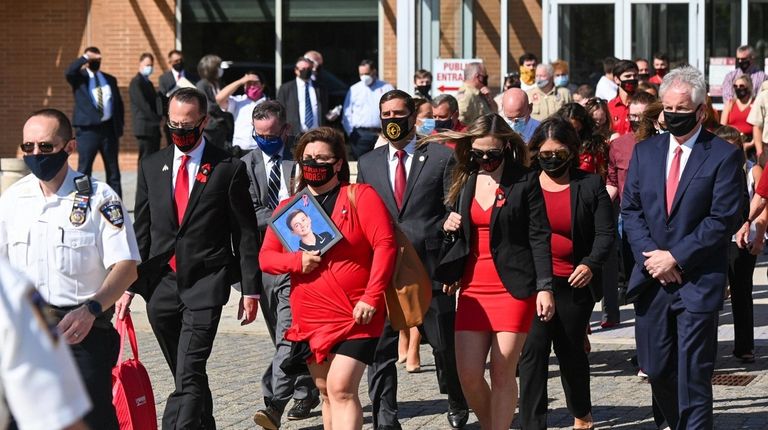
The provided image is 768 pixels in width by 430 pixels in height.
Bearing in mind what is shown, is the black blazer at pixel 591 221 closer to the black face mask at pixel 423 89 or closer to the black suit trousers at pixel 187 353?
the black suit trousers at pixel 187 353

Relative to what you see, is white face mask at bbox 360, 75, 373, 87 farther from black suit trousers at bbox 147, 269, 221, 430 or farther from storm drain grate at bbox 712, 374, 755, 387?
black suit trousers at bbox 147, 269, 221, 430

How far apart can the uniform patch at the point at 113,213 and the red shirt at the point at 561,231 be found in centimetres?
270

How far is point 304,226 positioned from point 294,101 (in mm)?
10684

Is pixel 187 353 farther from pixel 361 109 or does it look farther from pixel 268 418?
pixel 361 109

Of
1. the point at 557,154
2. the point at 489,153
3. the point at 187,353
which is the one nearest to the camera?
the point at 187,353

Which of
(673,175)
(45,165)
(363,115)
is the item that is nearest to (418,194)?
(673,175)

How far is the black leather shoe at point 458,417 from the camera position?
7.81 m

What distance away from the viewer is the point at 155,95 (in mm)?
19250

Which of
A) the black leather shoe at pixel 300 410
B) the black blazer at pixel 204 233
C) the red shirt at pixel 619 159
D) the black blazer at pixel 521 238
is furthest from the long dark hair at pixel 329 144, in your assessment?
the red shirt at pixel 619 159

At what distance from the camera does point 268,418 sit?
7688 mm

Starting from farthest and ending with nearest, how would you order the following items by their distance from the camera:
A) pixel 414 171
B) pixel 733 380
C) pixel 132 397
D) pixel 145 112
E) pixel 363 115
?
1. pixel 145 112
2. pixel 363 115
3. pixel 733 380
4. pixel 414 171
5. pixel 132 397

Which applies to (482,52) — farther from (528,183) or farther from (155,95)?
(528,183)

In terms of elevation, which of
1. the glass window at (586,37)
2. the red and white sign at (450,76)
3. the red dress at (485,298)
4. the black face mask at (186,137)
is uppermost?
the glass window at (586,37)

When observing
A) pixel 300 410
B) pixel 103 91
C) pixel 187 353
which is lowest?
pixel 300 410
